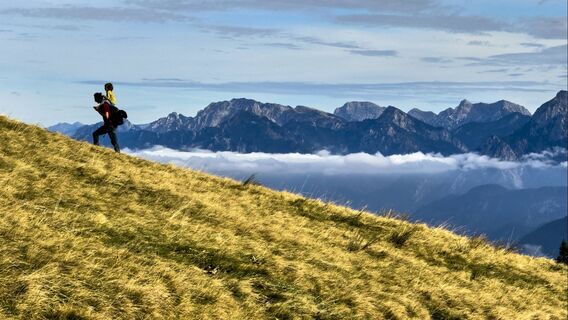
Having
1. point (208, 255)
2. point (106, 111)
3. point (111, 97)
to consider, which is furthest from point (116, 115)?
point (208, 255)

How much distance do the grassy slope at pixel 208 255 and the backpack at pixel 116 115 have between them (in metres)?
1.99

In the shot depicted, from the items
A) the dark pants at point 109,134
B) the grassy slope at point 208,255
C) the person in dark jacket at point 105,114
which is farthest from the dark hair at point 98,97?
the grassy slope at point 208,255

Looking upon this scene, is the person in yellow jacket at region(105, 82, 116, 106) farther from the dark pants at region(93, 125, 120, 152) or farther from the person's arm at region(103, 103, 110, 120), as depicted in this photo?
the dark pants at region(93, 125, 120, 152)

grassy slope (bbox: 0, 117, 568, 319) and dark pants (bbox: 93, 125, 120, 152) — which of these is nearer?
grassy slope (bbox: 0, 117, 568, 319)

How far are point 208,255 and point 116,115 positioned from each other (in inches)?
502

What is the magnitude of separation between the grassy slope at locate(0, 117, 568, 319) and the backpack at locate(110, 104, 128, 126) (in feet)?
6.52

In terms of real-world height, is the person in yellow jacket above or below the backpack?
above

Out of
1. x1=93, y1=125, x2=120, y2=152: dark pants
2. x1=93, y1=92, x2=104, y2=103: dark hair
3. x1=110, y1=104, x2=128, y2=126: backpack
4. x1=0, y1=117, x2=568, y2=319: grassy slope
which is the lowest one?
x1=0, y1=117, x2=568, y2=319: grassy slope

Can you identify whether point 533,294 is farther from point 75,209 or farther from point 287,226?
point 75,209

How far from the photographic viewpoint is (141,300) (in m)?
9.25

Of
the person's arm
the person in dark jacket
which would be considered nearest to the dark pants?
the person in dark jacket

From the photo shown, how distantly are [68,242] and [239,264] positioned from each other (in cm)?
368

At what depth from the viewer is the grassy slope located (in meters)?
9.42

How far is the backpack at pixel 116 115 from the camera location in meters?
23.0
